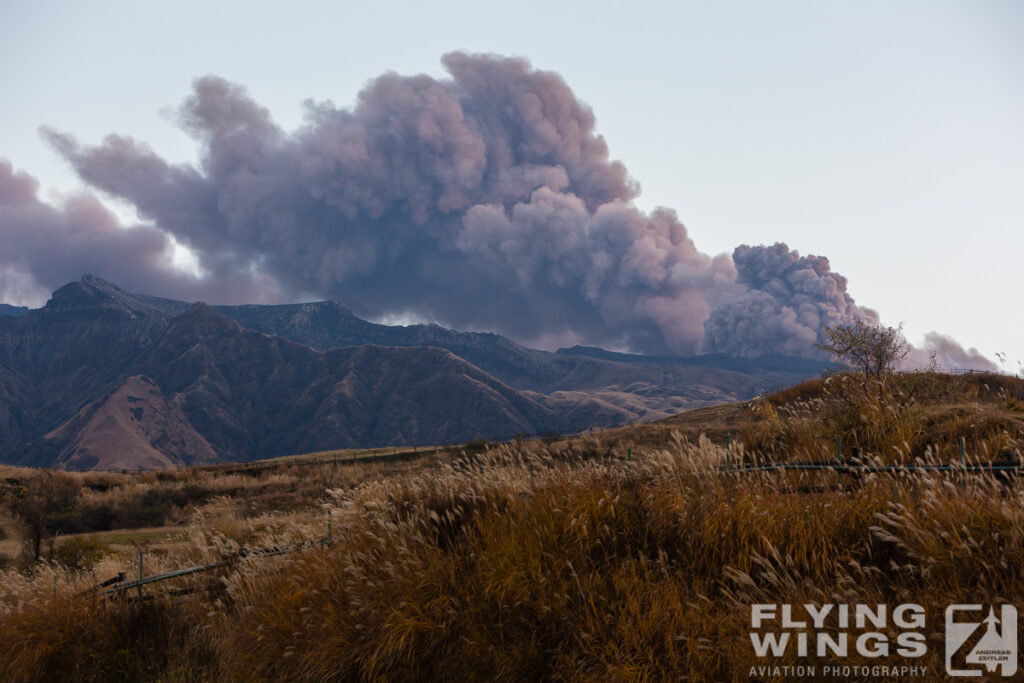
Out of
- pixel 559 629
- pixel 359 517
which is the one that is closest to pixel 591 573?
pixel 559 629

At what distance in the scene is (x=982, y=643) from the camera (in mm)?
4125

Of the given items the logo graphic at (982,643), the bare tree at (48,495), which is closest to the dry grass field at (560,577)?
the logo graphic at (982,643)

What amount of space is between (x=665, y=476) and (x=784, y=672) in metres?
2.93

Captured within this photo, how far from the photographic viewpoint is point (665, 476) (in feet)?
23.5

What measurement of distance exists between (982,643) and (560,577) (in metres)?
3.23

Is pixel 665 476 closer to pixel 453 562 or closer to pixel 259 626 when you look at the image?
pixel 453 562

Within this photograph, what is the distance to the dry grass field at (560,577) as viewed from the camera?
489cm

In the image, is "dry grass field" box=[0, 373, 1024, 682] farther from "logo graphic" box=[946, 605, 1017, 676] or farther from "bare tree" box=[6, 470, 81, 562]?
"bare tree" box=[6, 470, 81, 562]

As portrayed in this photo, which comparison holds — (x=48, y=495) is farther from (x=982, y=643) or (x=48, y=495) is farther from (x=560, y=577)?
(x=982, y=643)

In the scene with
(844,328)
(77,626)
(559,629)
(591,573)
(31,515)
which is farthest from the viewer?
(844,328)

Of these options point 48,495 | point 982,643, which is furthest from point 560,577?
point 48,495

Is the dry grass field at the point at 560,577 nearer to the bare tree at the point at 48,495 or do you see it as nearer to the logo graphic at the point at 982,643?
the logo graphic at the point at 982,643

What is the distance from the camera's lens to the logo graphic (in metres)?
3.97

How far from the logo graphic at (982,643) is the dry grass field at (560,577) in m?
0.13
